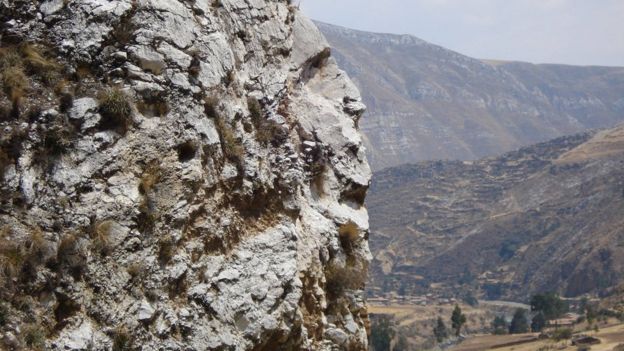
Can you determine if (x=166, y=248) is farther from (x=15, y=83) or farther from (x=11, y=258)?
(x=15, y=83)

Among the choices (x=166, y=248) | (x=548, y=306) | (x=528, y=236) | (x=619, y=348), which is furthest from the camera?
(x=528, y=236)

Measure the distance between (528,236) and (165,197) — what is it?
166694 millimetres

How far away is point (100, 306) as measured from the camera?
844cm

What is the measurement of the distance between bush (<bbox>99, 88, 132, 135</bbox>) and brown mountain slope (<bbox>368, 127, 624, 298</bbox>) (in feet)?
421

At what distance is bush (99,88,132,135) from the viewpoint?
9352 millimetres

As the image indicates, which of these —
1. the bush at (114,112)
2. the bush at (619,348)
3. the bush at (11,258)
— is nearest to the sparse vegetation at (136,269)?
the bush at (11,258)

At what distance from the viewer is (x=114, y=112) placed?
934cm

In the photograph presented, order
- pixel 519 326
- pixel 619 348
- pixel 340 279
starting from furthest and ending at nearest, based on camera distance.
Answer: pixel 519 326, pixel 619 348, pixel 340 279

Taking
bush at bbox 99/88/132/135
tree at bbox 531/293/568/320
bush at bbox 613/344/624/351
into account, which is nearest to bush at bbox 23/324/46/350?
bush at bbox 99/88/132/135

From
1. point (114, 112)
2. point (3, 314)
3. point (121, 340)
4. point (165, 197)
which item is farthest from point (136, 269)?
point (114, 112)

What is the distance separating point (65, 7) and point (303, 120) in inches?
194

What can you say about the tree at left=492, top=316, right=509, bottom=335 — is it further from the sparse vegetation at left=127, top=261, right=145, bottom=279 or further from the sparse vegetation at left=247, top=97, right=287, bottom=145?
the sparse vegetation at left=127, top=261, right=145, bottom=279

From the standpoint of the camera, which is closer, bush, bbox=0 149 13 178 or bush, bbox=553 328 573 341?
bush, bbox=0 149 13 178

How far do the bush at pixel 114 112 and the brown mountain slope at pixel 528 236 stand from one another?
12843cm
